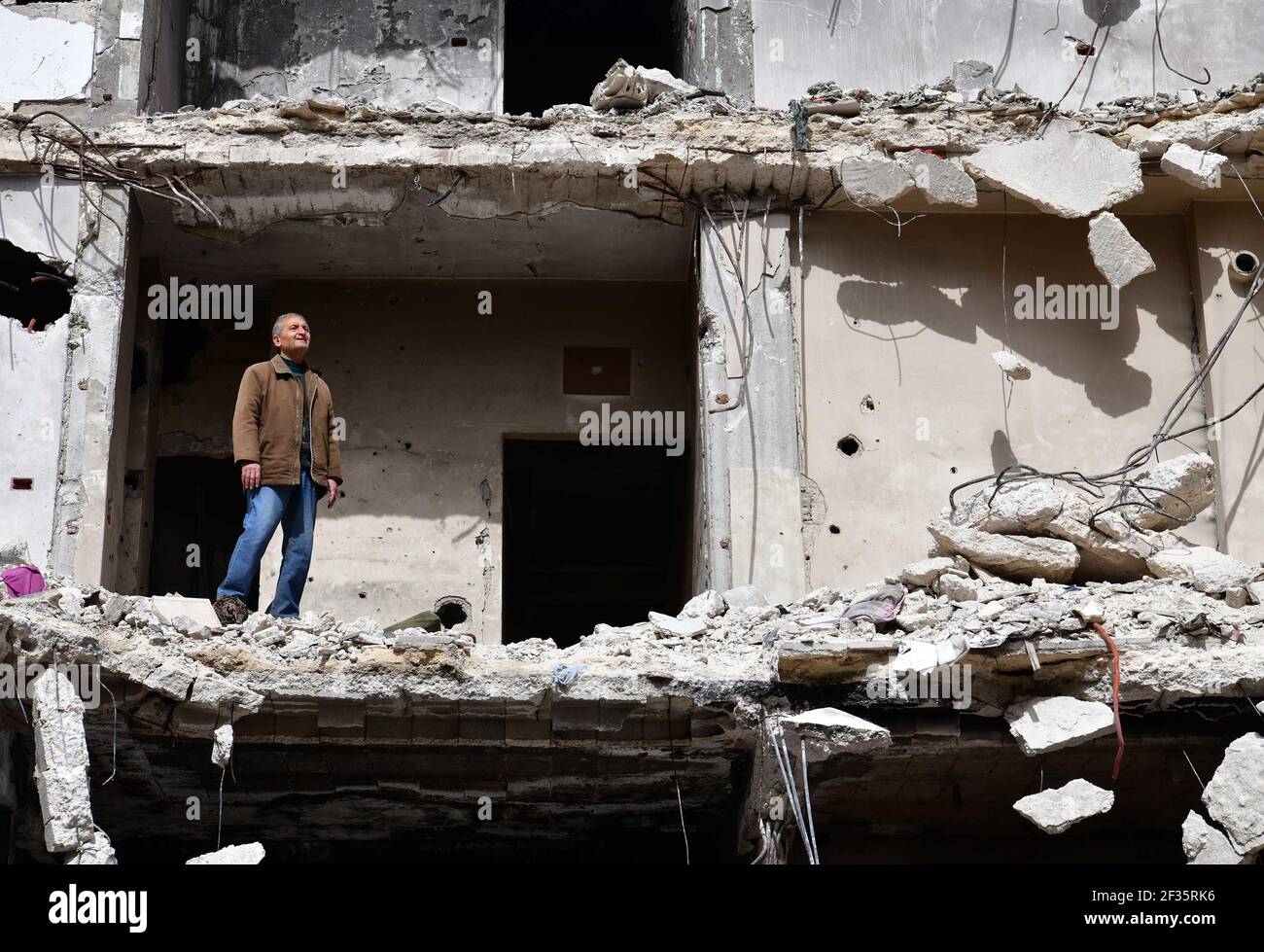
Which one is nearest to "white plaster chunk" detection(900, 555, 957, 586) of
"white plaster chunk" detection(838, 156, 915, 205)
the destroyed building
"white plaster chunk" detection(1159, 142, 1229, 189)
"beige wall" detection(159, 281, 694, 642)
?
the destroyed building

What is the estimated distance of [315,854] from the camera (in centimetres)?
1201

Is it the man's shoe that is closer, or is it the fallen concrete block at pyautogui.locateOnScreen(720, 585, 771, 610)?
the man's shoe

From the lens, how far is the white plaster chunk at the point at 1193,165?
40.2 ft

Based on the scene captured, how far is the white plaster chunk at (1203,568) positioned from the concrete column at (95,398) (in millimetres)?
6301

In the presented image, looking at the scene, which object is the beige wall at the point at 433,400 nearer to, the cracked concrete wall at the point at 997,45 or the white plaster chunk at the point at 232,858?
the cracked concrete wall at the point at 997,45

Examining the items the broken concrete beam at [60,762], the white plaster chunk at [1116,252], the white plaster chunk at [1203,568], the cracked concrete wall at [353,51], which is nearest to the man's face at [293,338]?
the cracked concrete wall at [353,51]

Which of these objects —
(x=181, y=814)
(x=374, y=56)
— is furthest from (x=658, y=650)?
(x=374, y=56)

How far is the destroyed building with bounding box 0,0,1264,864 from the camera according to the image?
1002 cm

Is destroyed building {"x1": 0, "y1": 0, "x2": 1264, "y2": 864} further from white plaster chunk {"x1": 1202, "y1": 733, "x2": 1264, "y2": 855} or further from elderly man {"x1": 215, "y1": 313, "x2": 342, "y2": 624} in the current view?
elderly man {"x1": 215, "y1": 313, "x2": 342, "y2": 624}

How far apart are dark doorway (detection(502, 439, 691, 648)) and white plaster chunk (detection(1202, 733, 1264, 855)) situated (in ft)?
19.9

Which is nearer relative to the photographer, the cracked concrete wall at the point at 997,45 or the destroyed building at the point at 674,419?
the destroyed building at the point at 674,419

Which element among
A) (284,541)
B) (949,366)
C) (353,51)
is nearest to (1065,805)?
(949,366)

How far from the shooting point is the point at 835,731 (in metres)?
9.85
